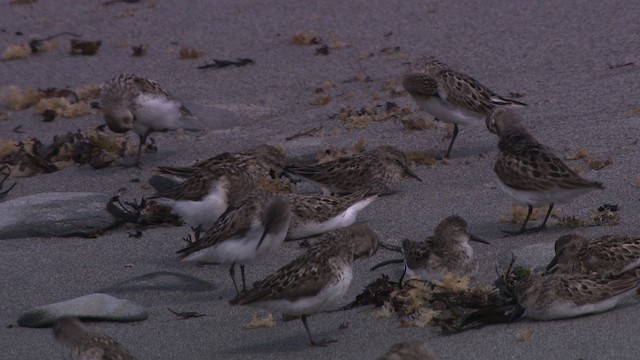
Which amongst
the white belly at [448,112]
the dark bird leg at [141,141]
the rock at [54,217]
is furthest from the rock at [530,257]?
the dark bird leg at [141,141]

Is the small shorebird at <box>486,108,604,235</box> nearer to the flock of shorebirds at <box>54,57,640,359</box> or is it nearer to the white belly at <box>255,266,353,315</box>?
the flock of shorebirds at <box>54,57,640,359</box>

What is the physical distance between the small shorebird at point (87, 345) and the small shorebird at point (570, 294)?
2.17m

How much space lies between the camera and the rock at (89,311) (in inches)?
292

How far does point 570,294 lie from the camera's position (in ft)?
21.9

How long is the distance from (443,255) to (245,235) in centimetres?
131

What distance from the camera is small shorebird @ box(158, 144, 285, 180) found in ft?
32.3

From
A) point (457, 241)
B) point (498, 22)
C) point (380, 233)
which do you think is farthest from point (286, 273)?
point (498, 22)

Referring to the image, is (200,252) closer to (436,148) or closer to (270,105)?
(436,148)

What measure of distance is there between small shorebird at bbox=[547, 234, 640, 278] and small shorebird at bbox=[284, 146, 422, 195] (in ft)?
8.97

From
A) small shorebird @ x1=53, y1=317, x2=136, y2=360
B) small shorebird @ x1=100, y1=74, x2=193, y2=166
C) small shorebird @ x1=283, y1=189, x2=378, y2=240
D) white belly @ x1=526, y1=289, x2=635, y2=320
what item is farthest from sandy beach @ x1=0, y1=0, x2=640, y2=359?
small shorebird @ x1=53, y1=317, x2=136, y2=360

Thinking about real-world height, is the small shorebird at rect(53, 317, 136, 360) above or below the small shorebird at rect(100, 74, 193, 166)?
above

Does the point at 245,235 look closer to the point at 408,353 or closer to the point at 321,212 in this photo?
the point at 321,212

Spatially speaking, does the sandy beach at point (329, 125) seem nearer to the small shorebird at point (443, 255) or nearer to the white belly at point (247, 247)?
the small shorebird at point (443, 255)

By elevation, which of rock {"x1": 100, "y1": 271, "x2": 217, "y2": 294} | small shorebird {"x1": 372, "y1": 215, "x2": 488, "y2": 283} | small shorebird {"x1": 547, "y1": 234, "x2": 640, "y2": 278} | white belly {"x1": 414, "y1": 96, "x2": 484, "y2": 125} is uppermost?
small shorebird {"x1": 547, "y1": 234, "x2": 640, "y2": 278}
